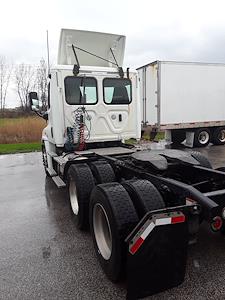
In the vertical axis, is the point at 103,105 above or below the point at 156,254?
above

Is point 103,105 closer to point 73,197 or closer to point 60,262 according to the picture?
point 73,197

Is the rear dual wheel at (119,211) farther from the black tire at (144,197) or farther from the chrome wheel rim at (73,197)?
the chrome wheel rim at (73,197)

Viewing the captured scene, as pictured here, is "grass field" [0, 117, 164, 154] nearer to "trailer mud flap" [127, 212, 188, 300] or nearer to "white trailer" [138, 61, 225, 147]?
"white trailer" [138, 61, 225, 147]

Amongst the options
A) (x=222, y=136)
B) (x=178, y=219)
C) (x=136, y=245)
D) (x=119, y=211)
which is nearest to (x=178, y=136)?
(x=222, y=136)

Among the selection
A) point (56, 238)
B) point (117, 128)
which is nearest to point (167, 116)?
point (117, 128)

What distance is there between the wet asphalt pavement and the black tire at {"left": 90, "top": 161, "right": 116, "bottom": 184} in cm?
83

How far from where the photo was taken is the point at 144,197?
2.72 m

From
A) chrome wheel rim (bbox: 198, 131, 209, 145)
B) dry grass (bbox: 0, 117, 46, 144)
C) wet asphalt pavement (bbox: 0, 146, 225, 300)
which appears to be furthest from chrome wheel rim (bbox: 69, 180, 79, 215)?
dry grass (bbox: 0, 117, 46, 144)

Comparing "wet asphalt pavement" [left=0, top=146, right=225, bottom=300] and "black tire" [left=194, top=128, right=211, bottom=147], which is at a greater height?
"black tire" [left=194, top=128, right=211, bottom=147]

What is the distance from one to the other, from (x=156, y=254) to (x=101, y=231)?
37.1 inches

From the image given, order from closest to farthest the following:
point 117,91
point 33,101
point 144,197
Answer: point 144,197
point 117,91
point 33,101

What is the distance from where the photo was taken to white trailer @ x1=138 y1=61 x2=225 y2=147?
12734 mm

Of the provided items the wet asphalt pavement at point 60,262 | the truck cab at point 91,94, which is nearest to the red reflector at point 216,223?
the wet asphalt pavement at point 60,262

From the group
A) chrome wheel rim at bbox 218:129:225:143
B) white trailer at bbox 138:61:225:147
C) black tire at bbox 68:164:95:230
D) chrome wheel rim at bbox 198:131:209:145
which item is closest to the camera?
black tire at bbox 68:164:95:230
